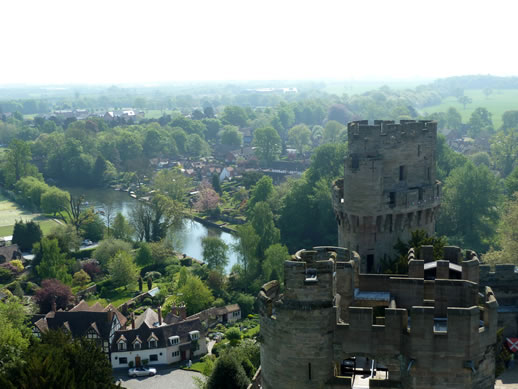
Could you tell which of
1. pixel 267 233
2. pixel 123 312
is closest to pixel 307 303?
pixel 123 312

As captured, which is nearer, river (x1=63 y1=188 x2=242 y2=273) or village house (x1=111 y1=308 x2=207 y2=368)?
village house (x1=111 y1=308 x2=207 y2=368)

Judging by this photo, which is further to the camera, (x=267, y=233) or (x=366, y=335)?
(x=267, y=233)

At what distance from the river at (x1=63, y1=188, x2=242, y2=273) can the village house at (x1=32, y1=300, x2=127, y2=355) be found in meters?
23.2

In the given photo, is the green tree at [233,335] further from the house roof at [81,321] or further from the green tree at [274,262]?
the green tree at [274,262]

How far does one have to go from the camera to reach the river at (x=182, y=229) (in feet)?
322

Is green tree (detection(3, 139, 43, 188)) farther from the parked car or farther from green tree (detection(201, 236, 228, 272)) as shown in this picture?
the parked car

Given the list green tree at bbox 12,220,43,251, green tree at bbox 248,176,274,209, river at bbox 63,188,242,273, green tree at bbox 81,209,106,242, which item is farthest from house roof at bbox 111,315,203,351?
green tree at bbox 248,176,274,209

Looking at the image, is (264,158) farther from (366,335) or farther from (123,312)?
(366,335)

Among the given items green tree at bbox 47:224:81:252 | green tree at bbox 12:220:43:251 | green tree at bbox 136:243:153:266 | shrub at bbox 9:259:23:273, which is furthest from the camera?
green tree at bbox 12:220:43:251

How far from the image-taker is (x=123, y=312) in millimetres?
70062

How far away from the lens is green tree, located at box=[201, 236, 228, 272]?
8044 centimetres

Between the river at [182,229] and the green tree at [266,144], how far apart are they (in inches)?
1653

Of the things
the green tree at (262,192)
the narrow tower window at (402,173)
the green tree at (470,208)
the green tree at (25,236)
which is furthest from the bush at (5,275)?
the narrow tower window at (402,173)

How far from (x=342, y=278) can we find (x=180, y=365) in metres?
41.5
